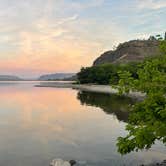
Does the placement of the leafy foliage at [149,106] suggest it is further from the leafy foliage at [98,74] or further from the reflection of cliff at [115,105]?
the leafy foliage at [98,74]

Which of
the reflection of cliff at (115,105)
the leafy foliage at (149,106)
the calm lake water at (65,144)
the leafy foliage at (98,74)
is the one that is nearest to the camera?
the leafy foliage at (149,106)

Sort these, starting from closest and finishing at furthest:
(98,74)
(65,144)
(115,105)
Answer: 1. (65,144)
2. (115,105)
3. (98,74)

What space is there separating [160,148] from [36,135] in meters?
11.5

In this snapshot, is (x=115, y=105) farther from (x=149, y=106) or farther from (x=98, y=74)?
(x=98, y=74)

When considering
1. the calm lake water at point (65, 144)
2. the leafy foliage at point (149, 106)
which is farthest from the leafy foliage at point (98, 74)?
the leafy foliage at point (149, 106)

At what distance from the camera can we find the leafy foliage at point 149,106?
460 inches

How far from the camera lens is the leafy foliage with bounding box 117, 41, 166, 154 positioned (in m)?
11.7

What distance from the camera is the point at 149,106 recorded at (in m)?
12.2

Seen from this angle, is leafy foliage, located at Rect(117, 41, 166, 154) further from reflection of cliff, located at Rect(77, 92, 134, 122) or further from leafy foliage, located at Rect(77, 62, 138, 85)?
leafy foliage, located at Rect(77, 62, 138, 85)

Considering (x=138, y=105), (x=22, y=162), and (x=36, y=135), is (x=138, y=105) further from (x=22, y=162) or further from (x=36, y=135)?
(x=36, y=135)

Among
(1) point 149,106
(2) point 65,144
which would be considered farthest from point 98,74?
(1) point 149,106

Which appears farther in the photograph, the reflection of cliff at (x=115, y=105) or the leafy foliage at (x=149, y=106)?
the reflection of cliff at (x=115, y=105)

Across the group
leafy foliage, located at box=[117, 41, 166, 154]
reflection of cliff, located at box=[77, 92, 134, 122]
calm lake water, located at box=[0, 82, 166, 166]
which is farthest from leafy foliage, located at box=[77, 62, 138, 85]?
leafy foliage, located at box=[117, 41, 166, 154]

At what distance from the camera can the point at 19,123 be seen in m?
38.7
